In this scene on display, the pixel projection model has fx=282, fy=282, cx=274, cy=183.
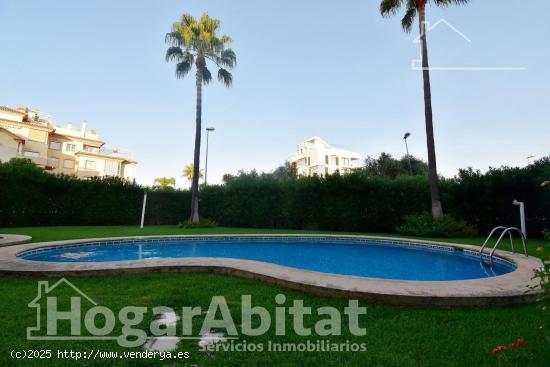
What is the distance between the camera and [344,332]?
280 cm

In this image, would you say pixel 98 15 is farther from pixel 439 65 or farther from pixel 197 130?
pixel 439 65

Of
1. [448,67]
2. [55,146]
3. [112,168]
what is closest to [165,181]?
[112,168]

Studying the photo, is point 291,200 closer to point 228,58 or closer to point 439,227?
point 439,227

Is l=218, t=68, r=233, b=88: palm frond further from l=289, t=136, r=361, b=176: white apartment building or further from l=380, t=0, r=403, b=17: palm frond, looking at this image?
l=289, t=136, r=361, b=176: white apartment building

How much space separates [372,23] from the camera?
641 inches

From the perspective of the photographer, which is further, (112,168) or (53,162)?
(112,168)

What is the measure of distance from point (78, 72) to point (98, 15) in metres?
4.70

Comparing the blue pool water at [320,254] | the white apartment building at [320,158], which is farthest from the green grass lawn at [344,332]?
the white apartment building at [320,158]

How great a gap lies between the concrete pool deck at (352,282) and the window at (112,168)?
1634 inches

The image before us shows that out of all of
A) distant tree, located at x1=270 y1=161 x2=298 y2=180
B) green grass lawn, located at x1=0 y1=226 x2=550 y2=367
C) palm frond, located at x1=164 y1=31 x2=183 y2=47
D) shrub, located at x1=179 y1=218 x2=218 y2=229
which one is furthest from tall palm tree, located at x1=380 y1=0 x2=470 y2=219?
distant tree, located at x1=270 y1=161 x2=298 y2=180

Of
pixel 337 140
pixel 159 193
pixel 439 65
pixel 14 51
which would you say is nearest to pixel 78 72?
pixel 14 51

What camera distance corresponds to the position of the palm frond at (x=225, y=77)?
785 inches

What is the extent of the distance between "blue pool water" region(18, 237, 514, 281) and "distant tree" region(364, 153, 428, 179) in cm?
2833

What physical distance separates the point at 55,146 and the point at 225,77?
3286 cm
